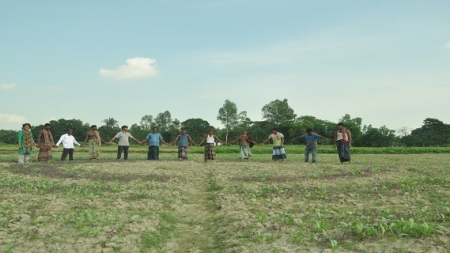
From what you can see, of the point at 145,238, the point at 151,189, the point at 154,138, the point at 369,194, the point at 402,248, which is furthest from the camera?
the point at 154,138

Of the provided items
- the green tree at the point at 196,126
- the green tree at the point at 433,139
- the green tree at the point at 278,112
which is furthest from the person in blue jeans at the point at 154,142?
the green tree at the point at 278,112

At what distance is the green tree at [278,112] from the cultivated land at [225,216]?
85.8m

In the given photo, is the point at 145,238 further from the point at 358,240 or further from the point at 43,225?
the point at 358,240

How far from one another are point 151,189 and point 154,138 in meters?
12.1

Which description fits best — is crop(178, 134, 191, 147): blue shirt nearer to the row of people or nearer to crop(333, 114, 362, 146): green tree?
the row of people

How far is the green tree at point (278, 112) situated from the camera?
98000mm

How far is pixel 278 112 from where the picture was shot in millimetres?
98688

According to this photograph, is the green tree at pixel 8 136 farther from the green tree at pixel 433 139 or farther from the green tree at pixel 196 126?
the green tree at pixel 433 139

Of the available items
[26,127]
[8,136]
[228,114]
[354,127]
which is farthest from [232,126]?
[26,127]

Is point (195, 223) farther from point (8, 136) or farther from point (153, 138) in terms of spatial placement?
point (8, 136)

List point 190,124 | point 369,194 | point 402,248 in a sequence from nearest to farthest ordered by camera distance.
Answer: point 402,248 → point 369,194 → point 190,124

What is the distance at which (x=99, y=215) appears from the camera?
736cm

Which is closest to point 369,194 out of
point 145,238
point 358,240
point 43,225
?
point 358,240

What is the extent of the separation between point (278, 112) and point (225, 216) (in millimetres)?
91959
